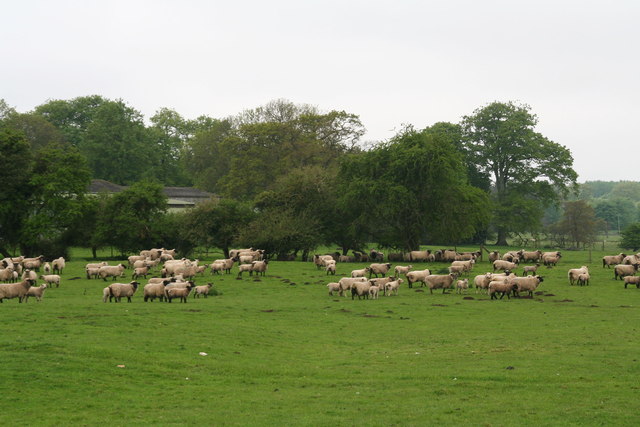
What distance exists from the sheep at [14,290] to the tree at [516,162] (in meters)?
70.2

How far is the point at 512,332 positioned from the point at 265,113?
92.0m

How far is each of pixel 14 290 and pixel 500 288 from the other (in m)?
23.9

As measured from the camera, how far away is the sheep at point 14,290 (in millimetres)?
30844

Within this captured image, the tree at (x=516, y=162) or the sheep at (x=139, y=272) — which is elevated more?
the tree at (x=516, y=162)

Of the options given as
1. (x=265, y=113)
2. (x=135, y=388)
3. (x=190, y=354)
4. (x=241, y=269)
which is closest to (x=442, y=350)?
(x=190, y=354)

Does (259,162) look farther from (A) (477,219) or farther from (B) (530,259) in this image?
(B) (530,259)

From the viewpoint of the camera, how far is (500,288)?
3591 centimetres

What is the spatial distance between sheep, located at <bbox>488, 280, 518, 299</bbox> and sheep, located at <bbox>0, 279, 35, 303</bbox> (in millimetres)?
22943

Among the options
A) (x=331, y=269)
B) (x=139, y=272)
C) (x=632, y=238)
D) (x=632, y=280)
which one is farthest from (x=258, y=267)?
(x=632, y=238)

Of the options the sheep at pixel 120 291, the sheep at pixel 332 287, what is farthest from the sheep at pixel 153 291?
the sheep at pixel 332 287

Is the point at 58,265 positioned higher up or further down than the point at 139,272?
higher up

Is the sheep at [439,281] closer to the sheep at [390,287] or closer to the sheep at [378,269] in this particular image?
the sheep at [390,287]

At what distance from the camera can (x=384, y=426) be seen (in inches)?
563

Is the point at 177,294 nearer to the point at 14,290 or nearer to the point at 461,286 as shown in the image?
the point at 14,290
